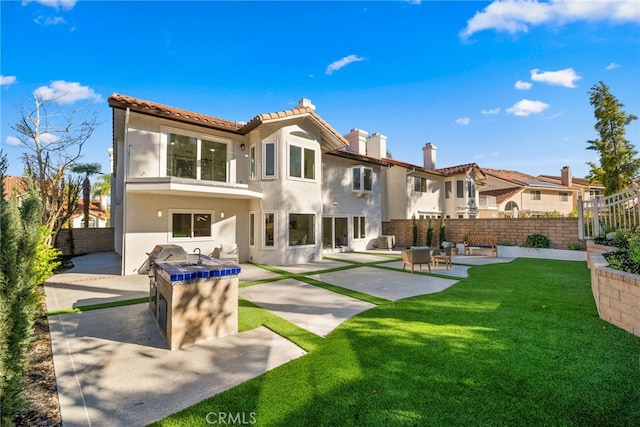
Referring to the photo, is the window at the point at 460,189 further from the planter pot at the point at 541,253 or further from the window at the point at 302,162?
the window at the point at 302,162

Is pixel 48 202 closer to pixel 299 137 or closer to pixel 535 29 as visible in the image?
pixel 299 137

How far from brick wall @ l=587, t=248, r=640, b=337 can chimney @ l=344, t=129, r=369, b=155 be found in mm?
18351

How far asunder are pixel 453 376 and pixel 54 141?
61.8 ft

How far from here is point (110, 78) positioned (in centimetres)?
1410

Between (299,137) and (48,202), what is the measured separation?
1213 centimetres

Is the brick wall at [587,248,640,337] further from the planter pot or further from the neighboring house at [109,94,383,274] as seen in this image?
the neighboring house at [109,94,383,274]

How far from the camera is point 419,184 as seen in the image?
990 inches

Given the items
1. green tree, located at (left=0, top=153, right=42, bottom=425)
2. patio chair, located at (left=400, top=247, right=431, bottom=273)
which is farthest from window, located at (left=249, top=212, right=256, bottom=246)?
green tree, located at (left=0, top=153, right=42, bottom=425)

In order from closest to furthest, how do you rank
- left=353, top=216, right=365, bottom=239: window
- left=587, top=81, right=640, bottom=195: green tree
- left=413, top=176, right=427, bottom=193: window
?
1. left=587, top=81, right=640, bottom=195: green tree
2. left=353, top=216, right=365, bottom=239: window
3. left=413, top=176, right=427, bottom=193: window

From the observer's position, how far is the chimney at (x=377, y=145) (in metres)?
24.0

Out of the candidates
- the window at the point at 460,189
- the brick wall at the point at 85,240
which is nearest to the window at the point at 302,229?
the brick wall at the point at 85,240

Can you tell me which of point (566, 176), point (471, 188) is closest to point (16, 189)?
point (471, 188)

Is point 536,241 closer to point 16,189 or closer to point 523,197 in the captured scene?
point 16,189

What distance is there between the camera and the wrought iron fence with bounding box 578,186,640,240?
972 cm
